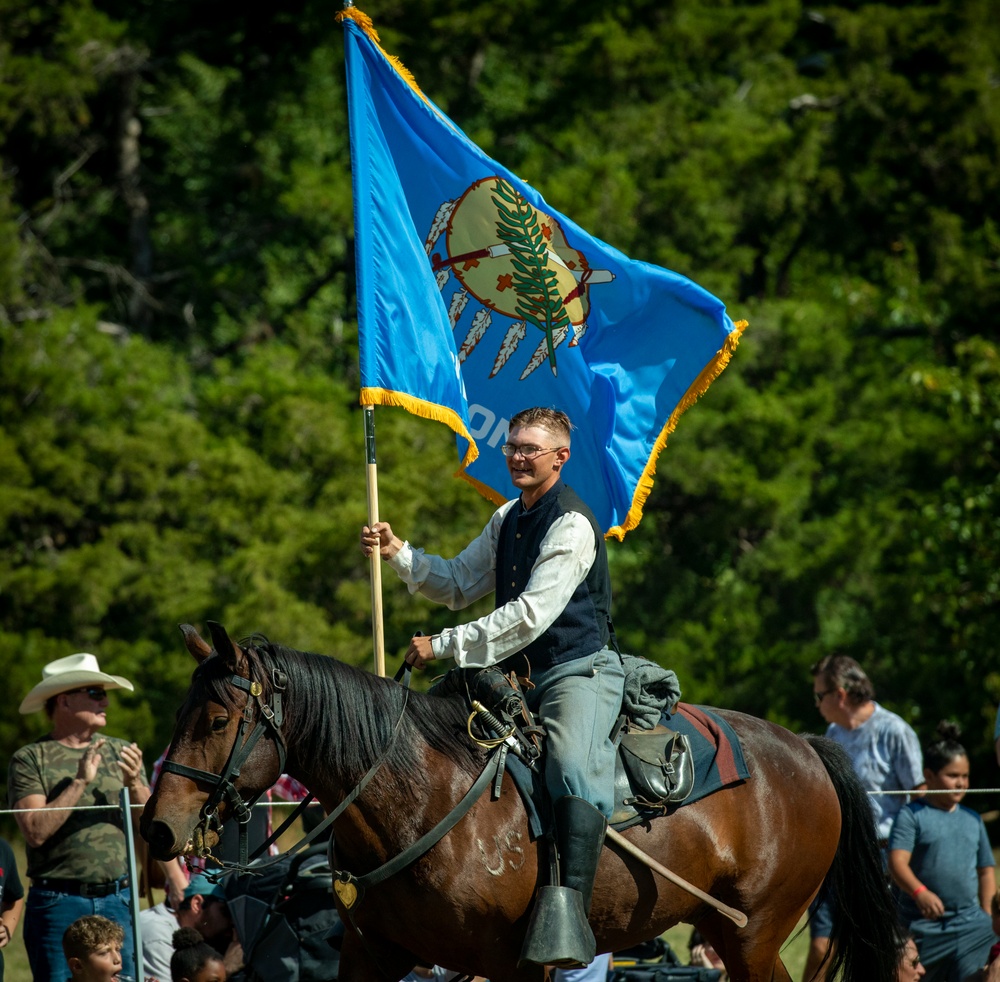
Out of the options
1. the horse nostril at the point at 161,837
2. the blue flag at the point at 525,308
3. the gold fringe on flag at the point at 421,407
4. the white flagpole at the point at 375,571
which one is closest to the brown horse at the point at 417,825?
the horse nostril at the point at 161,837

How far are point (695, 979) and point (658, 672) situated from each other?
6.99 ft

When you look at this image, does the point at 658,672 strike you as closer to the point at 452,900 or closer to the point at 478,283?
the point at 452,900

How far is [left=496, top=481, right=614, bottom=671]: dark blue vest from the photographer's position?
505 centimetres

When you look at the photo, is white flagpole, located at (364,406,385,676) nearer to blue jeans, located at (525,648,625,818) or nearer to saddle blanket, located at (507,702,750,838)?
blue jeans, located at (525,648,625,818)

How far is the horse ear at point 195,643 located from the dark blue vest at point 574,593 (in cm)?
115

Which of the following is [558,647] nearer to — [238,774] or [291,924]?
[238,774]

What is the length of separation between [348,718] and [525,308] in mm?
2754

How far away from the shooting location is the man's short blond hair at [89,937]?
18.3 feet

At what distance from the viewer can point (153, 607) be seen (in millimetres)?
14891

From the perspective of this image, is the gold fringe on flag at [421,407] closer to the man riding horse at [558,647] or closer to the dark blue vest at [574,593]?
the man riding horse at [558,647]

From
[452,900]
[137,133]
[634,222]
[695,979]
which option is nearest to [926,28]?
[634,222]

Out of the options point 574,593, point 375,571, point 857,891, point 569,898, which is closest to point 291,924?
point 375,571

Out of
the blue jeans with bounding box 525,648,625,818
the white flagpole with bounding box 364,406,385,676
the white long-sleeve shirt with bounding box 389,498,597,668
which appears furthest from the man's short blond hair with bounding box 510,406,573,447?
the blue jeans with bounding box 525,648,625,818

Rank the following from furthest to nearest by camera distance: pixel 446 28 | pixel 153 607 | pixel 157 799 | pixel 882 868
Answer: pixel 446 28, pixel 153 607, pixel 882 868, pixel 157 799
